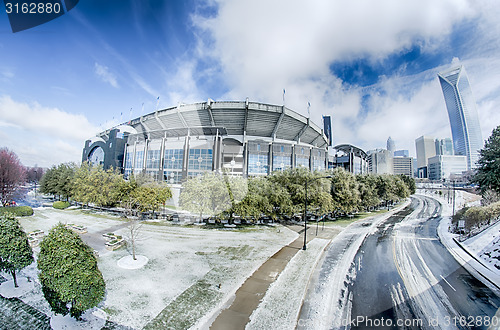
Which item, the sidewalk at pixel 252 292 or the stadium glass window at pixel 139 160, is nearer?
the sidewalk at pixel 252 292

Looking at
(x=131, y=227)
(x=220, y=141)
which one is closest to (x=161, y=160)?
(x=220, y=141)

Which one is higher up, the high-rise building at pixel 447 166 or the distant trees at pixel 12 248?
the high-rise building at pixel 447 166

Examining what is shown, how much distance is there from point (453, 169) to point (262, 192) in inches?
7225

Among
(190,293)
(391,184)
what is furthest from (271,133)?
(190,293)

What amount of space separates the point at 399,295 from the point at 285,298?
6.26m

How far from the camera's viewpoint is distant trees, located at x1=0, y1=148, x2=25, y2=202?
29.8m

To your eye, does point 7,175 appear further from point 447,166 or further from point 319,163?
point 447,166

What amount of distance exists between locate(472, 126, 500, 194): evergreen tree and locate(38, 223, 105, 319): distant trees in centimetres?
3298

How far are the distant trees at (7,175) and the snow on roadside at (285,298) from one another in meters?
41.4

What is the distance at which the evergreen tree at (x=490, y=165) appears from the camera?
66.8ft

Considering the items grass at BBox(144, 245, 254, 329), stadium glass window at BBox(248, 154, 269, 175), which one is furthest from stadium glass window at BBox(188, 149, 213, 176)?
grass at BBox(144, 245, 254, 329)

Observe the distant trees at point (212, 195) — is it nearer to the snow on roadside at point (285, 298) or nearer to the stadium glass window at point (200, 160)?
the snow on roadside at point (285, 298)

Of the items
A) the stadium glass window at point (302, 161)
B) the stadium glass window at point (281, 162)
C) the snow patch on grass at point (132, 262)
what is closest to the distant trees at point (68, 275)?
the snow patch on grass at point (132, 262)

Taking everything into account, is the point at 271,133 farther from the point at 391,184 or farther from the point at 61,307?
the point at 61,307
